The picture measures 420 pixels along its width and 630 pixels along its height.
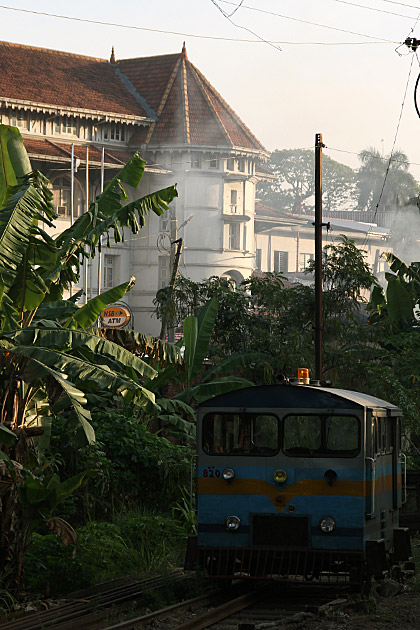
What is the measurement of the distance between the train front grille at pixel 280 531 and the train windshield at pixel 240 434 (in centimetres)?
77

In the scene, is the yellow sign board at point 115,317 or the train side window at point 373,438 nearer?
the train side window at point 373,438

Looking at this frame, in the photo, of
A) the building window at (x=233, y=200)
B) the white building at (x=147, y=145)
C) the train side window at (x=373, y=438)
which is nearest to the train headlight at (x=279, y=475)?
the train side window at (x=373, y=438)

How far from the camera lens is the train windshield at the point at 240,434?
39.3ft

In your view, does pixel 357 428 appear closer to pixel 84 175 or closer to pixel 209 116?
pixel 84 175

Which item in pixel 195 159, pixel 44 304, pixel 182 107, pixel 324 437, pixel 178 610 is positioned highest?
pixel 182 107

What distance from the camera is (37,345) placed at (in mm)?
13164

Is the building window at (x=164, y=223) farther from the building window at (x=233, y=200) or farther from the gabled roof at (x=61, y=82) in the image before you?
the gabled roof at (x=61, y=82)

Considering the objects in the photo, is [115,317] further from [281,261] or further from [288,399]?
[281,261]

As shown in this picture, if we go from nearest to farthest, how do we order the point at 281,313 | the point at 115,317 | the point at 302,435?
1. the point at 302,435
2. the point at 281,313
3. the point at 115,317

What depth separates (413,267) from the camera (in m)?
29.9

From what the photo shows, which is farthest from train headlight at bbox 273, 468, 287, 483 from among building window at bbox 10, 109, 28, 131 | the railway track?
building window at bbox 10, 109, 28, 131

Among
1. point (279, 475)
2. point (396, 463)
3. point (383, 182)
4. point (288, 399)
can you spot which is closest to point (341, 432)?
point (288, 399)

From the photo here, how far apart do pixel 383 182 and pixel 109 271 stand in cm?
5245

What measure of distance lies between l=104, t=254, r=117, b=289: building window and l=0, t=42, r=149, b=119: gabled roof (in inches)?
319
